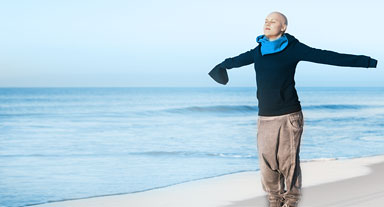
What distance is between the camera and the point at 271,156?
3.83 m

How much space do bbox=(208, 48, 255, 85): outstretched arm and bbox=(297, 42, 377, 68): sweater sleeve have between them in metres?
0.38

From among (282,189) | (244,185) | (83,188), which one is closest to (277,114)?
(282,189)

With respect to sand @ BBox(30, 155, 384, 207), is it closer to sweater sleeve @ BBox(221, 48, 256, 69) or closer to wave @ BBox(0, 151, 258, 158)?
sweater sleeve @ BBox(221, 48, 256, 69)

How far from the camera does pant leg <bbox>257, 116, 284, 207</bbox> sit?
12.4 ft

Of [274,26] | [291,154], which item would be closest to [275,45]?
[274,26]

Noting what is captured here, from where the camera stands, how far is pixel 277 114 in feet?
12.3

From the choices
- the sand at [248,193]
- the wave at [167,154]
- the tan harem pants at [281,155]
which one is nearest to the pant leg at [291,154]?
the tan harem pants at [281,155]

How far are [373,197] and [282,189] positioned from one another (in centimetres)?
226

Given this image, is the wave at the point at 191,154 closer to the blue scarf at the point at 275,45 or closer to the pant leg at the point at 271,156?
the pant leg at the point at 271,156

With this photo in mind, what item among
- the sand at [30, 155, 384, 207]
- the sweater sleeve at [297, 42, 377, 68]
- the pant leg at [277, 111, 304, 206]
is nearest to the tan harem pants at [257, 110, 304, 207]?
the pant leg at [277, 111, 304, 206]

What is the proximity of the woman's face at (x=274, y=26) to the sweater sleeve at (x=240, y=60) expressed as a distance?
20cm

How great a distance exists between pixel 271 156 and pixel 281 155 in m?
0.07

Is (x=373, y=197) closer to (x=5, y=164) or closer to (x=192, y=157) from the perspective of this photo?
(x=192, y=157)

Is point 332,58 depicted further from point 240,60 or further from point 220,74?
point 220,74
